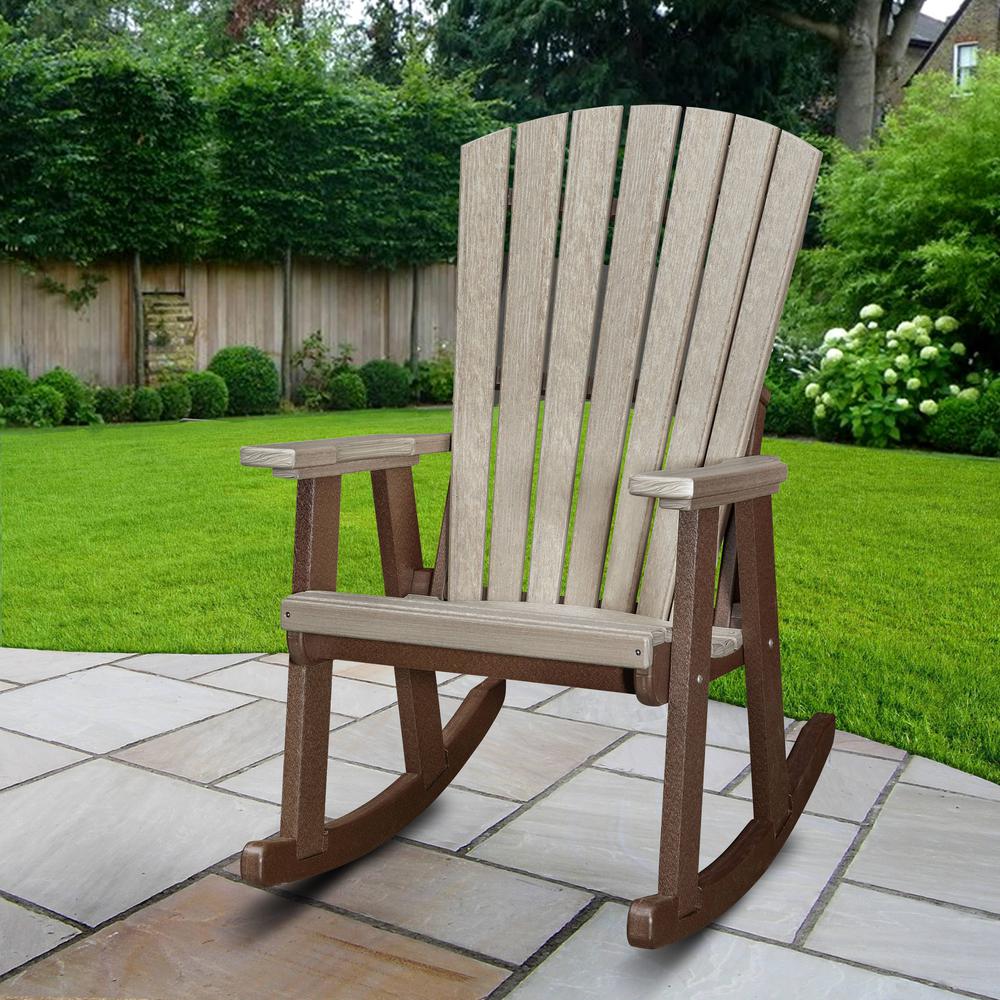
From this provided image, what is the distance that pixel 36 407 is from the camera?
8805mm

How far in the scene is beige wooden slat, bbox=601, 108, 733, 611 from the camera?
2.11m

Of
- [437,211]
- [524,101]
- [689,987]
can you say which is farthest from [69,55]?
→ [689,987]

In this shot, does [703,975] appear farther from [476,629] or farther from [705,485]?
[705,485]

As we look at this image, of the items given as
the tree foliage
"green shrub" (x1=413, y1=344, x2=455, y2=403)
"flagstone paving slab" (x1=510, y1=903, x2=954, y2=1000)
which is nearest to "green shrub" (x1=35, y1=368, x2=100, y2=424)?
"green shrub" (x1=413, y1=344, x2=455, y2=403)

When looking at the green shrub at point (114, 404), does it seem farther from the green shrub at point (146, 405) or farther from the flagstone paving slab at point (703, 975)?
the flagstone paving slab at point (703, 975)

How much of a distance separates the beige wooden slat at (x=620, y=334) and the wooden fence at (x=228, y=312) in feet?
27.4

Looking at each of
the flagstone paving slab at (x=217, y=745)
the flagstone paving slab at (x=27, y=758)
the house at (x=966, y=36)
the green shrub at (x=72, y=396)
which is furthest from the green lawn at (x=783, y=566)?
the house at (x=966, y=36)

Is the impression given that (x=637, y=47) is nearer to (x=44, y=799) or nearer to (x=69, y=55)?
(x=69, y=55)

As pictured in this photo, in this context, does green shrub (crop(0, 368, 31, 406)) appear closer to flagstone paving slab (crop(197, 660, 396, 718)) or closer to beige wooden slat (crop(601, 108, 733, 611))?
flagstone paving slab (crop(197, 660, 396, 718))

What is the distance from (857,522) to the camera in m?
5.05

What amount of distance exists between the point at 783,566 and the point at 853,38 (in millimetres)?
11095

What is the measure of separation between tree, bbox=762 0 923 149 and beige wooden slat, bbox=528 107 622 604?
39.4 feet

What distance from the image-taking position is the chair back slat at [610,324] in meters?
2.06

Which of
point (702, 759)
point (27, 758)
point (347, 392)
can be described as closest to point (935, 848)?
point (702, 759)
